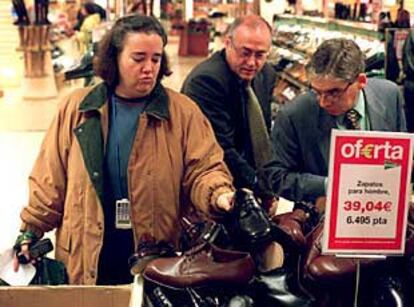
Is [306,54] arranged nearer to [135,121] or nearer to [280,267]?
[135,121]

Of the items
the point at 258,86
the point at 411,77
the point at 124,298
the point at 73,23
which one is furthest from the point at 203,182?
the point at 73,23

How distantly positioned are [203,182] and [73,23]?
13.7m

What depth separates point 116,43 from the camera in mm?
2543

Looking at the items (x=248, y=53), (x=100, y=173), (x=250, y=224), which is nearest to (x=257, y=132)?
(x=248, y=53)

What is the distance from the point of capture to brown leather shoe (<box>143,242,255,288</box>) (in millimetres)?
1575

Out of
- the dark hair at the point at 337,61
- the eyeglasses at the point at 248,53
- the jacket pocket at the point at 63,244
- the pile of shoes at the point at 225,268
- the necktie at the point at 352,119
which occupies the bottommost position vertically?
the jacket pocket at the point at 63,244

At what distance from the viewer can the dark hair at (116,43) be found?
8.20ft

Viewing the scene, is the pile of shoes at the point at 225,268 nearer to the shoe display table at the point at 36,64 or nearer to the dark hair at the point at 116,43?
the dark hair at the point at 116,43

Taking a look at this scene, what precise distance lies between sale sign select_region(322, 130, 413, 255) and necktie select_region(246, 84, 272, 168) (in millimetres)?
1812

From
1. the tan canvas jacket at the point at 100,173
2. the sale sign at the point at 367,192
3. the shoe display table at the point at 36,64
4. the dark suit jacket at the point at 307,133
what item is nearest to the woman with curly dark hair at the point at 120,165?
the tan canvas jacket at the point at 100,173

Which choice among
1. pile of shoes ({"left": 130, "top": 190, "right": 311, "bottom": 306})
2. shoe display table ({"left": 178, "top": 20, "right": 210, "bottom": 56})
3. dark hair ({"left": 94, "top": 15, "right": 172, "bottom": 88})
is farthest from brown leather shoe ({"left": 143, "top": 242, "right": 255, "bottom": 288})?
shoe display table ({"left": 178, "top": 20, "right": 210, "bottom": 56})

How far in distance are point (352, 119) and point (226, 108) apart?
0.96 meters

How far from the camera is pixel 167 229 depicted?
8.22 ft

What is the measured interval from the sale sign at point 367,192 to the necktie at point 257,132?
71.3 inches
